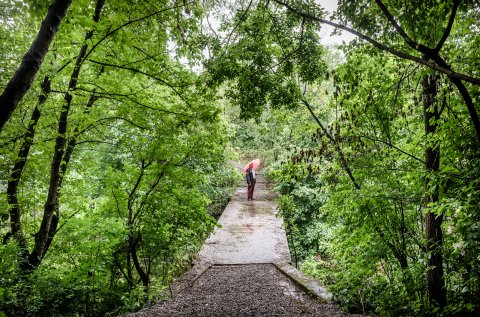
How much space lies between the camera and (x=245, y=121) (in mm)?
4730

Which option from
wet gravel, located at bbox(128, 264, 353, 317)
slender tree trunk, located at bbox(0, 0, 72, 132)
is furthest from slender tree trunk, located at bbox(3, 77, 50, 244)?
slender tree trunk, located at bbox(0, 0, 72, 132)

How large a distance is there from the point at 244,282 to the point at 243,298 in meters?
0.79

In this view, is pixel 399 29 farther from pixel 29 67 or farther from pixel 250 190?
pixel 250 190

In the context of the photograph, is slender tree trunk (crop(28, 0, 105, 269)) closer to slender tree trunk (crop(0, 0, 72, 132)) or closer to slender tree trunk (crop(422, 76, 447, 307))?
slender tree trunk (crop(0, 0, 72, 132))

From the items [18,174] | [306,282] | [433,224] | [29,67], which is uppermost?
[29,67]

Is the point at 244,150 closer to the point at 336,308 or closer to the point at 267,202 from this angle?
the point at 267,202

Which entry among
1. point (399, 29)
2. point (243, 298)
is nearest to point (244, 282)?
point (243, 298)

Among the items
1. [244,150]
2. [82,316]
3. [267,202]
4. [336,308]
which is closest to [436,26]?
[336,308]

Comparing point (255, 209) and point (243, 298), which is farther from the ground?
point (255, 209)

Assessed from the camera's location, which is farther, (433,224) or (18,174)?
(18,174)

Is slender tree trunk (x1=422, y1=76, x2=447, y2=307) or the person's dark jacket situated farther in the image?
the person's dark jacket

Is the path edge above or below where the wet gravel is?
above

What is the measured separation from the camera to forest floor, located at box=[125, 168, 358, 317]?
4422mm

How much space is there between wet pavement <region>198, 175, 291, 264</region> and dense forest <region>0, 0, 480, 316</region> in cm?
156
